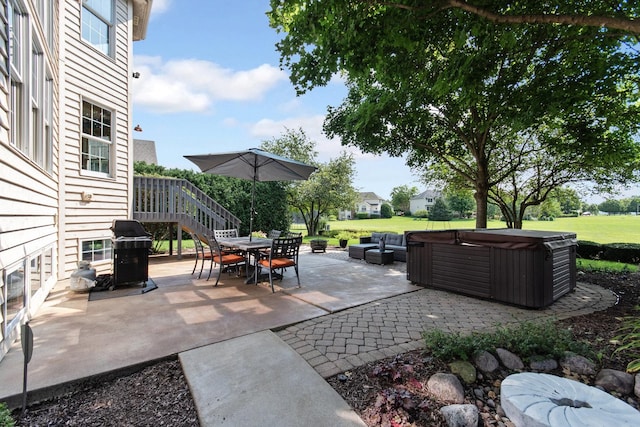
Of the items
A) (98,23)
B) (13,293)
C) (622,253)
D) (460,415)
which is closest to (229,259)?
(13,293)

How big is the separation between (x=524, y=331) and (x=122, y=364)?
397cm

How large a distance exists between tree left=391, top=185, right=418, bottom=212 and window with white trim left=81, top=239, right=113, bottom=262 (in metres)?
55.8

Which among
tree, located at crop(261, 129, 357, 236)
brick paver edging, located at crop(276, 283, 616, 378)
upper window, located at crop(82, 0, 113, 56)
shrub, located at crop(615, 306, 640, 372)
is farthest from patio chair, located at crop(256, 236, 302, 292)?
tree, located at crop(261, 129, 357, 236)

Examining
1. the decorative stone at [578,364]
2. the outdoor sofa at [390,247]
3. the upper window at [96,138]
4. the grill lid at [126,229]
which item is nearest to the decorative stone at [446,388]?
the decorative stone at [578,364]

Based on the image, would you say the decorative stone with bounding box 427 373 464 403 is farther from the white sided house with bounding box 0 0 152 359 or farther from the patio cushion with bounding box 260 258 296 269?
the white sided house with bounding box 0 0 152 359

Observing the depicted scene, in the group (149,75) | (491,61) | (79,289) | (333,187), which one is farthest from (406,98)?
(333,187)

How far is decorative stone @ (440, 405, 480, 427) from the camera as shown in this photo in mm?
1845

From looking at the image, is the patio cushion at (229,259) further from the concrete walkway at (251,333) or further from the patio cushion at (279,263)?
the patio cushion at (279,263)

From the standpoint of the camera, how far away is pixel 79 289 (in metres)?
4.94

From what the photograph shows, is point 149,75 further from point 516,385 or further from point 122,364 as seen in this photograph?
point 516,385

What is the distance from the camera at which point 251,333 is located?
3.33 metres

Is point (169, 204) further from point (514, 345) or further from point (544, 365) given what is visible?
point (544, 365)

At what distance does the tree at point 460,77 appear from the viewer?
156 inches

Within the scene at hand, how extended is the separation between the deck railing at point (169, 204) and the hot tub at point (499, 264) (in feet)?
20.9
